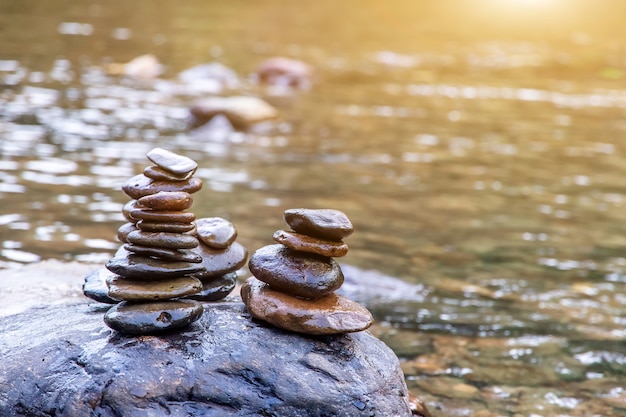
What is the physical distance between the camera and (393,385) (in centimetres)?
406

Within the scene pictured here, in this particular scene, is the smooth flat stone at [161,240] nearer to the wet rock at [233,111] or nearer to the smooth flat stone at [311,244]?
the smooth flat stone at [311,244]

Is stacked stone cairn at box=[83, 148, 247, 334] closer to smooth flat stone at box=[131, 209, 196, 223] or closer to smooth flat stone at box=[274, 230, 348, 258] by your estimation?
smooth flat stone at box=[131, 209, 196, 223]

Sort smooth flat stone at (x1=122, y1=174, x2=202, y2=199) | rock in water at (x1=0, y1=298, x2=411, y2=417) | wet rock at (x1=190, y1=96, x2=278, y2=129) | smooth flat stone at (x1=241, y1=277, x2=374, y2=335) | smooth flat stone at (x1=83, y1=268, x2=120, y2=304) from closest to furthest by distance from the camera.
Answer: rock in water at (x1=0, y1=298, x2=411, y2=417)
smooth flat stone at (x1=241, y1=277, x2=374, y2=335)
smooth flat stone at (x1=122, y1=174, x2=202, y2=199)
smooth flat stone at (x1=83, y1=268, x2=120, y2=304)
wet rock at (x1=190, y1=96, x2=278, y2=129)

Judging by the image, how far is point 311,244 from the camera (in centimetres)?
414

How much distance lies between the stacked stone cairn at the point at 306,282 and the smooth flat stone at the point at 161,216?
416mm

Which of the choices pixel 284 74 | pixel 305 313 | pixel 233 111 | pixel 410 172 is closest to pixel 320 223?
pixel 305 313

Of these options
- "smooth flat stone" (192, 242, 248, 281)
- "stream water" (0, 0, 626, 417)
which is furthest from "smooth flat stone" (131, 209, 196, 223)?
"stream water" (0, 0, 626, 417)

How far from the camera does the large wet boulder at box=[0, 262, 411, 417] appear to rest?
3676 mm

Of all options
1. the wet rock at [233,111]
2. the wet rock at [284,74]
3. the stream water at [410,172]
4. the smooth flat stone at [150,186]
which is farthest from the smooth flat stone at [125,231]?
the wet rock at [284,74]

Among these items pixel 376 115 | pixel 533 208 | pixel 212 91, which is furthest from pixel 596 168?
pixel 212 91

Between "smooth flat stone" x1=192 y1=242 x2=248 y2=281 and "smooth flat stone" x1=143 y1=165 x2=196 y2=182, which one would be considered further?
"smooth flat stone" x1=192 y1=242 x2=248 y2=281

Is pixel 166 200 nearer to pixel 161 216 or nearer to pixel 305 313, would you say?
pixel 161 216

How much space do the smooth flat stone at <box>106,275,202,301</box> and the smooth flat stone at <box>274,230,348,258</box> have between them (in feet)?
1.58

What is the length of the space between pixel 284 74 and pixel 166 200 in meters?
13.4
